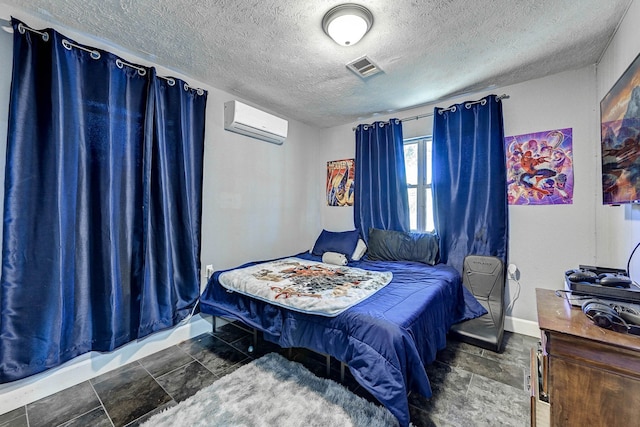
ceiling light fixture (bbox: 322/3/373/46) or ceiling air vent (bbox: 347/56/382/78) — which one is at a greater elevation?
ceiling air vent (bbox: 347/56/382/78)

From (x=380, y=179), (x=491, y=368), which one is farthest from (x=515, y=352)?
(x=380, y=179)

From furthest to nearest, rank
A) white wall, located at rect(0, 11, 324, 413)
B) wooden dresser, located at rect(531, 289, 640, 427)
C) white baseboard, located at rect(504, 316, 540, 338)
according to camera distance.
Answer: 1. white baseboard, located at rect(504, 316, 540, 338)
2. white wall, located at rect(0, 11, 324, 413)
3. wooden dresser, located at rect(531, 289, 640, 427)

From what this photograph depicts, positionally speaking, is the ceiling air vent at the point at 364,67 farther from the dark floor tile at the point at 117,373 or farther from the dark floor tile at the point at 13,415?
the dark floor tile at the point at 13,415

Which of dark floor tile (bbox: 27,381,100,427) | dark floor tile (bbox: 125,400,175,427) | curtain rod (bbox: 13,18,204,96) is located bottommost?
dark floor tile (bbox: 27,381,100,427)

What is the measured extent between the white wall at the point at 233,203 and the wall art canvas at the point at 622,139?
9.43 ft

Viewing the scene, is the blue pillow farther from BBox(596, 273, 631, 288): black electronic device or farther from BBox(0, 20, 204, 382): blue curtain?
BBox(596, 273, 631, 288): black electronic device

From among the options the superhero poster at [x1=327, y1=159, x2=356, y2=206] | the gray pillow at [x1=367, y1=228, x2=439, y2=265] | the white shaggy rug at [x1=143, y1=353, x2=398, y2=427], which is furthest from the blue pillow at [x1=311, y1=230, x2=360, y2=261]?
the white shaggy rug at [x1=143, y1=353, x2=398, y2=427]

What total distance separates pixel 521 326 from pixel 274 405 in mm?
2352

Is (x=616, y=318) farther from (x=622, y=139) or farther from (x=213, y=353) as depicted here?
(x=213, y=353)

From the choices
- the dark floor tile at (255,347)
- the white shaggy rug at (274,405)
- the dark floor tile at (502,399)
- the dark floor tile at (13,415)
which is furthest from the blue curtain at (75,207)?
the dark floor tile at (502,399)

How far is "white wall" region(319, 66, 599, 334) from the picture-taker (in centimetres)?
219

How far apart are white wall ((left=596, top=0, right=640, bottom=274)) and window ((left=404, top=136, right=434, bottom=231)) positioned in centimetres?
135

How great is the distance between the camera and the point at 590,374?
984 mm

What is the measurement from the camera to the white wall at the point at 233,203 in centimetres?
165
